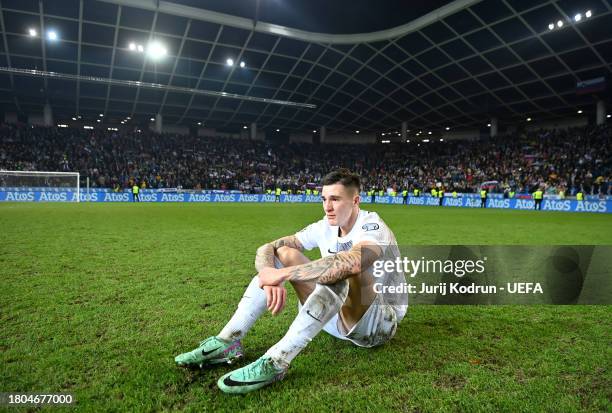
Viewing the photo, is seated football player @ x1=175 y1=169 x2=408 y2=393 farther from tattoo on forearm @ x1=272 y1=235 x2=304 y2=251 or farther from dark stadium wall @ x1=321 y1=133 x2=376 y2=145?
dark stadium wall @ x1=321 y1=133 x2=376 y2=145

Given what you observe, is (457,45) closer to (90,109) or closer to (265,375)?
(265,375)

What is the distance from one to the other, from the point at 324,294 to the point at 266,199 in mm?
35246

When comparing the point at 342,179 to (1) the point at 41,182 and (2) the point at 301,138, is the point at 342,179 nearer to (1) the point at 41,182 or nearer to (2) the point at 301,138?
(1) the point at 41,182

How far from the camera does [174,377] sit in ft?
8.07

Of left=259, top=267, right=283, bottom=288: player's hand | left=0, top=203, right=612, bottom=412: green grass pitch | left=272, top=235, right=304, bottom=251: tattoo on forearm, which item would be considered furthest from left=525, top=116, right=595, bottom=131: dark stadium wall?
left=259, top=267, right=283, bottom=288: player's hand

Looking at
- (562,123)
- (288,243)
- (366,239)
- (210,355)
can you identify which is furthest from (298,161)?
(210,355)

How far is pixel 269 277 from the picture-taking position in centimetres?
262

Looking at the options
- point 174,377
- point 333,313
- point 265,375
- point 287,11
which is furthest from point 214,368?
point 287,11

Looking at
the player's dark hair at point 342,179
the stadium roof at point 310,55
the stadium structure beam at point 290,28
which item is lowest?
the player's dark hair at point 342,179

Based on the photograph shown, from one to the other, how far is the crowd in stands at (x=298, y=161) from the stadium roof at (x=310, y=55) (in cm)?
324

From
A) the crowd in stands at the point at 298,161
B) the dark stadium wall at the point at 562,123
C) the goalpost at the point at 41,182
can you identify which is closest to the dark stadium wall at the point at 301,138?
the crowd in stands at the point at 298,161

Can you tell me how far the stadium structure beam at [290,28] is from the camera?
2533cm

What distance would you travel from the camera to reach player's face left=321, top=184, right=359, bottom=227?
301 centimetres

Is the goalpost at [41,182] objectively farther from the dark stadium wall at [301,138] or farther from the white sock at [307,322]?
the dark stadium wall at [301,138]
